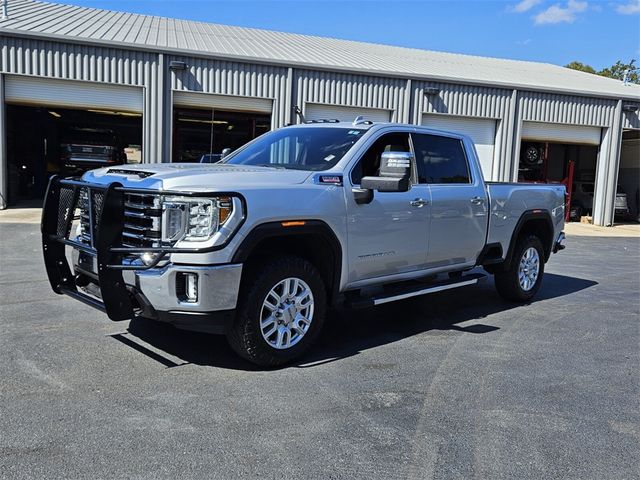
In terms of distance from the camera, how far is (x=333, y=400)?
13.9 ft

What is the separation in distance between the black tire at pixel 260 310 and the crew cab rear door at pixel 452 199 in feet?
5.86

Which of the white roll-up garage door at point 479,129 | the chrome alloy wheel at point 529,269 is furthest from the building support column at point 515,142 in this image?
the chrome alloy wheel at point 529,269

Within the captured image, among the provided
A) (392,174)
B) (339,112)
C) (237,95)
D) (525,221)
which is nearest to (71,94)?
(237,95)

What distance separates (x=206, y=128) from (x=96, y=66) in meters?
3.54

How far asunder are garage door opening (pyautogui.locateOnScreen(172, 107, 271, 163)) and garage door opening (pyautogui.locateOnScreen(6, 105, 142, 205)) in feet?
4.93

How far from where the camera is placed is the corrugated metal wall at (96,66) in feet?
46.8

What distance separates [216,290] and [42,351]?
185 centimetres

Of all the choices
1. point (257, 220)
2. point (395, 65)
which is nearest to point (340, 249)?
point (257, 220)

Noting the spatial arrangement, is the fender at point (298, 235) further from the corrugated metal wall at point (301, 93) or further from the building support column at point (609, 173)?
the building support column at point (609, 173)

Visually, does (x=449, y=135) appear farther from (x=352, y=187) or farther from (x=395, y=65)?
(x=395, y=65)

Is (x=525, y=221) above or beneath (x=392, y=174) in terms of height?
beneath

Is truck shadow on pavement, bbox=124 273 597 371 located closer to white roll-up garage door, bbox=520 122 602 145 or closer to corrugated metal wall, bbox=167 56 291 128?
corrugated metal wall, bbox=167 56 291 128

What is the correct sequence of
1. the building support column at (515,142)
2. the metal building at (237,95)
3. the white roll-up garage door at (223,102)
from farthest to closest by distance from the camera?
1. the building support column at (515,142)
2. the white roll-up garage door at (223,102)
3. the metal building at (237,95)

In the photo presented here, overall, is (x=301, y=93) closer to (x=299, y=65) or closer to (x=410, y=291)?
(x=299, y=65)
